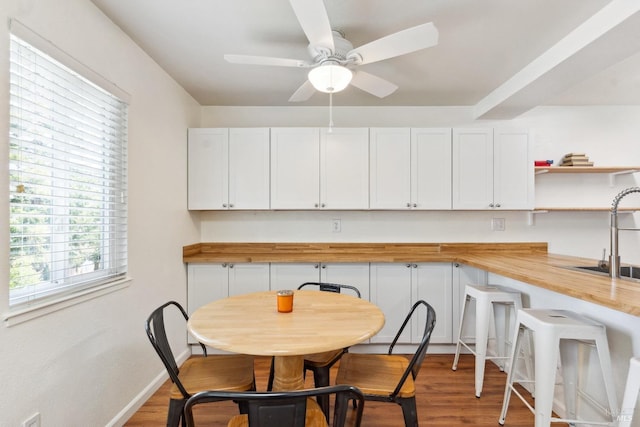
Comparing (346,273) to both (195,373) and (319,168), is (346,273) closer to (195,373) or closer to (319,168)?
(319,168)

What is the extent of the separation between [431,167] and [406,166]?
0.24 meters

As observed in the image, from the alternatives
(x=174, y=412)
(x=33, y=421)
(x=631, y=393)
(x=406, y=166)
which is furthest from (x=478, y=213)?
(x=33, y=421)

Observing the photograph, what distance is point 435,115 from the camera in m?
3.30

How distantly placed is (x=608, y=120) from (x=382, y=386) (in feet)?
12.2

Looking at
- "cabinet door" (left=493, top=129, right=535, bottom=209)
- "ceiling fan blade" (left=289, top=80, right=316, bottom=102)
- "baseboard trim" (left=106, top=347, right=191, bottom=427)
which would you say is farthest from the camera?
"cabinet door" (left=493, top=129, right=535, bottom=209)

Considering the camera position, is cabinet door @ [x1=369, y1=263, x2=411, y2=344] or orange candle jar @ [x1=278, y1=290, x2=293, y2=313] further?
cabinet door @ [x1=369, y1=263, x2=411, y2=344]

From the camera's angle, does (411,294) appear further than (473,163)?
No

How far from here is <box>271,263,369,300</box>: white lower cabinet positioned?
2.85 meters

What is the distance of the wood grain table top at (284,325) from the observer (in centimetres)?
116

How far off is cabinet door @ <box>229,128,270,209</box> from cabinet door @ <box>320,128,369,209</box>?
22.2 inches

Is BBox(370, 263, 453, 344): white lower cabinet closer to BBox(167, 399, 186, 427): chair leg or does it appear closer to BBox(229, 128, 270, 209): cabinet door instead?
BBox(229, 128, 270, 209): cabinet door

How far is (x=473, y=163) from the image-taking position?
2.99 metres

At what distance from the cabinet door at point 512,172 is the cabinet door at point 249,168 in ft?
7.28

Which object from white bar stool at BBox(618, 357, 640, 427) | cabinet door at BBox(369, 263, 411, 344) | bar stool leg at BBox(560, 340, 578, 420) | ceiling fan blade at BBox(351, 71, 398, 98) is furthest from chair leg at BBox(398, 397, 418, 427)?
ceiling fan blade at BBox(351, 71, 398, 98)
